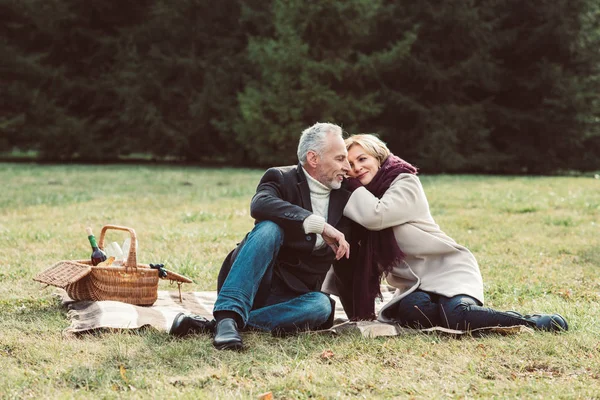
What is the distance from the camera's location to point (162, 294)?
18.3ft

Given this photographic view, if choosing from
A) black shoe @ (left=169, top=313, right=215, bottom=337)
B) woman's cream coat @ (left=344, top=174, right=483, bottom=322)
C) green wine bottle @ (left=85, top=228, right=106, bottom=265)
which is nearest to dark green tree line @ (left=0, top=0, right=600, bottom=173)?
green wine bottle @ (left=85, top=228, right=106, bottom=265)

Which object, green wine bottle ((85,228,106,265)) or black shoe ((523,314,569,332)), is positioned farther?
green wine bottle ((85,228,106,265))

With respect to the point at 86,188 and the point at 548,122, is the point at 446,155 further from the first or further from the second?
the point at 86,188

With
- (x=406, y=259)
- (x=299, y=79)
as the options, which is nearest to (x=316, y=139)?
(x=406, y=259)

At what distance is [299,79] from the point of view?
20.2 m

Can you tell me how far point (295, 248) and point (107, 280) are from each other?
4.77ft

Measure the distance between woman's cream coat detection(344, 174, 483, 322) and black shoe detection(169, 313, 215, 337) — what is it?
114cm

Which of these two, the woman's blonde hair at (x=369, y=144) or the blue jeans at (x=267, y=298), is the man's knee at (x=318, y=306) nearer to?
the blue jeans at (x=267, y=298)

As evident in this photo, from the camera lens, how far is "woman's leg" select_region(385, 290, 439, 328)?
177 inches

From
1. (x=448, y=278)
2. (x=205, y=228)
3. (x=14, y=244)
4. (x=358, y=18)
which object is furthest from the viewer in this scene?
(x=358, y=18)

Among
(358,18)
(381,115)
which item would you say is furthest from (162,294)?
(381,115)

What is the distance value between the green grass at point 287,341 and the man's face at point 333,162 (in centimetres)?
102

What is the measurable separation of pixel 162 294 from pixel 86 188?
8.43 meters

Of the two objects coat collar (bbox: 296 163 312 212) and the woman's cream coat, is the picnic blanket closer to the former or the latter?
the woman's cream coat
